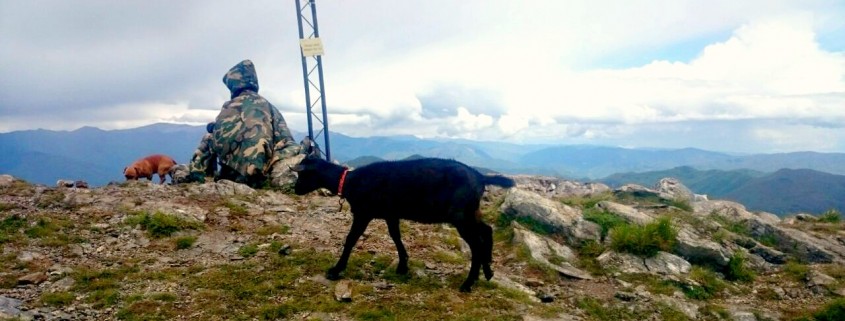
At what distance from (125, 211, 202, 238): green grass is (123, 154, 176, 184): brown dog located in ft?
19.7

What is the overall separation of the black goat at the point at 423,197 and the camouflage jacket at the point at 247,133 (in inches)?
287

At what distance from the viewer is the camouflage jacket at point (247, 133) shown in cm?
1519

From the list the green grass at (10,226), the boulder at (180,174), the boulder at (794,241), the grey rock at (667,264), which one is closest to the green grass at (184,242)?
the green grass at (10,226)

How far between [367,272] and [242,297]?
2236 millimetres

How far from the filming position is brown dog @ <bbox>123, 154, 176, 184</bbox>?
53.4 feet

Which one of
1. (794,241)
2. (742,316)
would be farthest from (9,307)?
(794,241)

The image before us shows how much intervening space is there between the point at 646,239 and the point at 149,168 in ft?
52.2

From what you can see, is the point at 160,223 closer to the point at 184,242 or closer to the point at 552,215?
the point at 184,242

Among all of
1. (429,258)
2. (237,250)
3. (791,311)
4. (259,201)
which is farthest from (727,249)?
(259,201)

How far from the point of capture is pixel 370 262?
31.0 feet

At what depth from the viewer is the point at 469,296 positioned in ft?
26.3

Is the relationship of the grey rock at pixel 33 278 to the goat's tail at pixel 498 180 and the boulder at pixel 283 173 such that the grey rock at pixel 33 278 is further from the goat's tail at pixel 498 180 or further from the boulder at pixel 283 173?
the goat's tail at pixel 498 180

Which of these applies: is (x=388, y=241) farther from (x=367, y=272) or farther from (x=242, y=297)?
(x=242, y=297)

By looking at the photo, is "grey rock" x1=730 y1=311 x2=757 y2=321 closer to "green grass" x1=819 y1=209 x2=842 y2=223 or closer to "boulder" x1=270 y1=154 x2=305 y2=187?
"green grass" x1=819 y1=209 x2=842 y2=223
